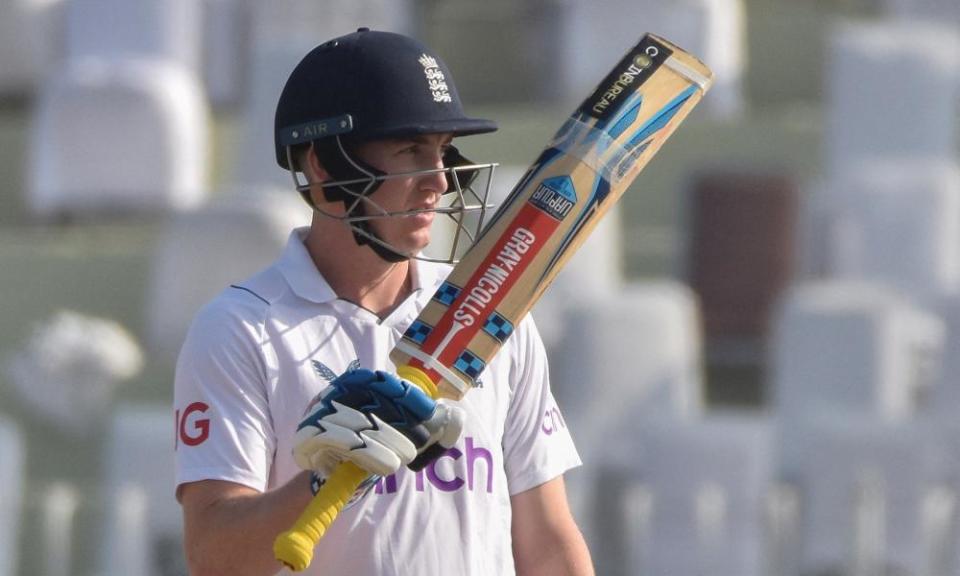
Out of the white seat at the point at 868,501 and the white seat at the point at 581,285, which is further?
the white seat at the point at 581,285

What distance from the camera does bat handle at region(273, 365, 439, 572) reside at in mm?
2041

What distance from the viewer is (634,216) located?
685 cm

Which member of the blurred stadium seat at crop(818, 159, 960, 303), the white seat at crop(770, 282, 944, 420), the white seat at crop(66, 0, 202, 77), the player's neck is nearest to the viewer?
the player's neck

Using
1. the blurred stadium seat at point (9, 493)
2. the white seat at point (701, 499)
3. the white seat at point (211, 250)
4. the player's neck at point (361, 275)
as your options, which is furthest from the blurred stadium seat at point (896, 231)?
the player's neck at point (361, 275)

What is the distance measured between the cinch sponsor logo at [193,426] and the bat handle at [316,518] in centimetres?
20

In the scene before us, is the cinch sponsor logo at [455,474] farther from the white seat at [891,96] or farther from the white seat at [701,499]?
the white seat at [891,96]

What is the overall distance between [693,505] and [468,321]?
305cm

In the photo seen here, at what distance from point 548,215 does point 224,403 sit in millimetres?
382

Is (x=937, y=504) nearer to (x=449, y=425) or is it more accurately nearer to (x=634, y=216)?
(x=634, y=216)

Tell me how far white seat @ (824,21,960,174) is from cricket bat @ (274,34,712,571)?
4.33 metres

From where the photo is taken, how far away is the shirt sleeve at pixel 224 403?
2234 mm

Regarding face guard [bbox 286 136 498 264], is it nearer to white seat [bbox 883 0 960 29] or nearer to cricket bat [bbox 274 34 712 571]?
cricket bat [bbox 274 34 712 571]

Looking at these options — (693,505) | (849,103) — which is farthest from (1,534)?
(849,103)

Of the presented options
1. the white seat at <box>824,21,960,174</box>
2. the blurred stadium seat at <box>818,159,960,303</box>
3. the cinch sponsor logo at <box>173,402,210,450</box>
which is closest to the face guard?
the cinch sponsor logo at <box>173,402,210,450</box>
